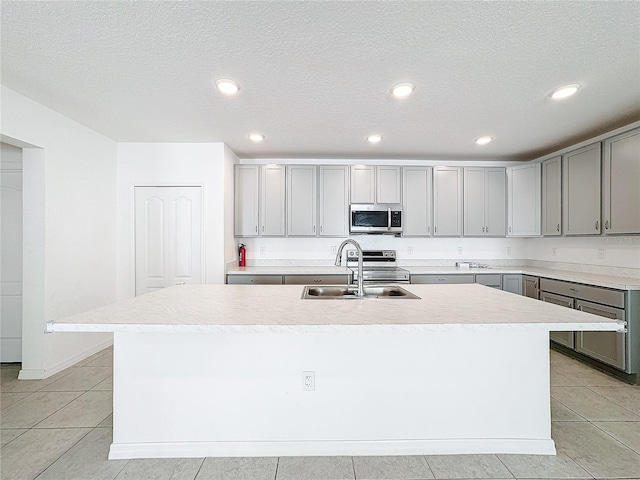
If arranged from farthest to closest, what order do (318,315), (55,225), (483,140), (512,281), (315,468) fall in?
(512,281) < (483,140) < (55,225) < (315,468) < (318,315)

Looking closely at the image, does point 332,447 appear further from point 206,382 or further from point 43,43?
point 43,43

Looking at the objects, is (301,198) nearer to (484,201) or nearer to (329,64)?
(329,64)

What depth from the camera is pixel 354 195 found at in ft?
13.7

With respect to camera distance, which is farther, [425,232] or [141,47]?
[425,232]

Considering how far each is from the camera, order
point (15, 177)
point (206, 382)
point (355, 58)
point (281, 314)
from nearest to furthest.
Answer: point (281, 314) → point (206, 382) → point (355, 58) → point (15, 177)

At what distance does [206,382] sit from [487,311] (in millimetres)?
1636

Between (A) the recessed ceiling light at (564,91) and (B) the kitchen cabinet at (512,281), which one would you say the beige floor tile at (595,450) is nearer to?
(B) the kitchen cabinet at (512,281)

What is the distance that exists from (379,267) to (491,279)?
140 centimetres

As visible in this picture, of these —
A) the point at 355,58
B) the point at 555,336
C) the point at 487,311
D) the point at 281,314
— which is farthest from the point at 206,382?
the point at 555,336

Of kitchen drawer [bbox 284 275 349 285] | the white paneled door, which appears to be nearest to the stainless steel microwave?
kitchen drawer [bbox 284 275 349 285]

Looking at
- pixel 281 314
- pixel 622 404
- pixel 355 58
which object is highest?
pixel 355 58

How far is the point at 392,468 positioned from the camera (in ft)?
5.57

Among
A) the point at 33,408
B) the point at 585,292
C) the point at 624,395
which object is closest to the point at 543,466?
the point at 624,395

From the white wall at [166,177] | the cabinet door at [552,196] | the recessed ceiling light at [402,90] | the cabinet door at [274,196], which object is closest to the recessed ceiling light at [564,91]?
Result: the recessed ceiling light at [402,90]
